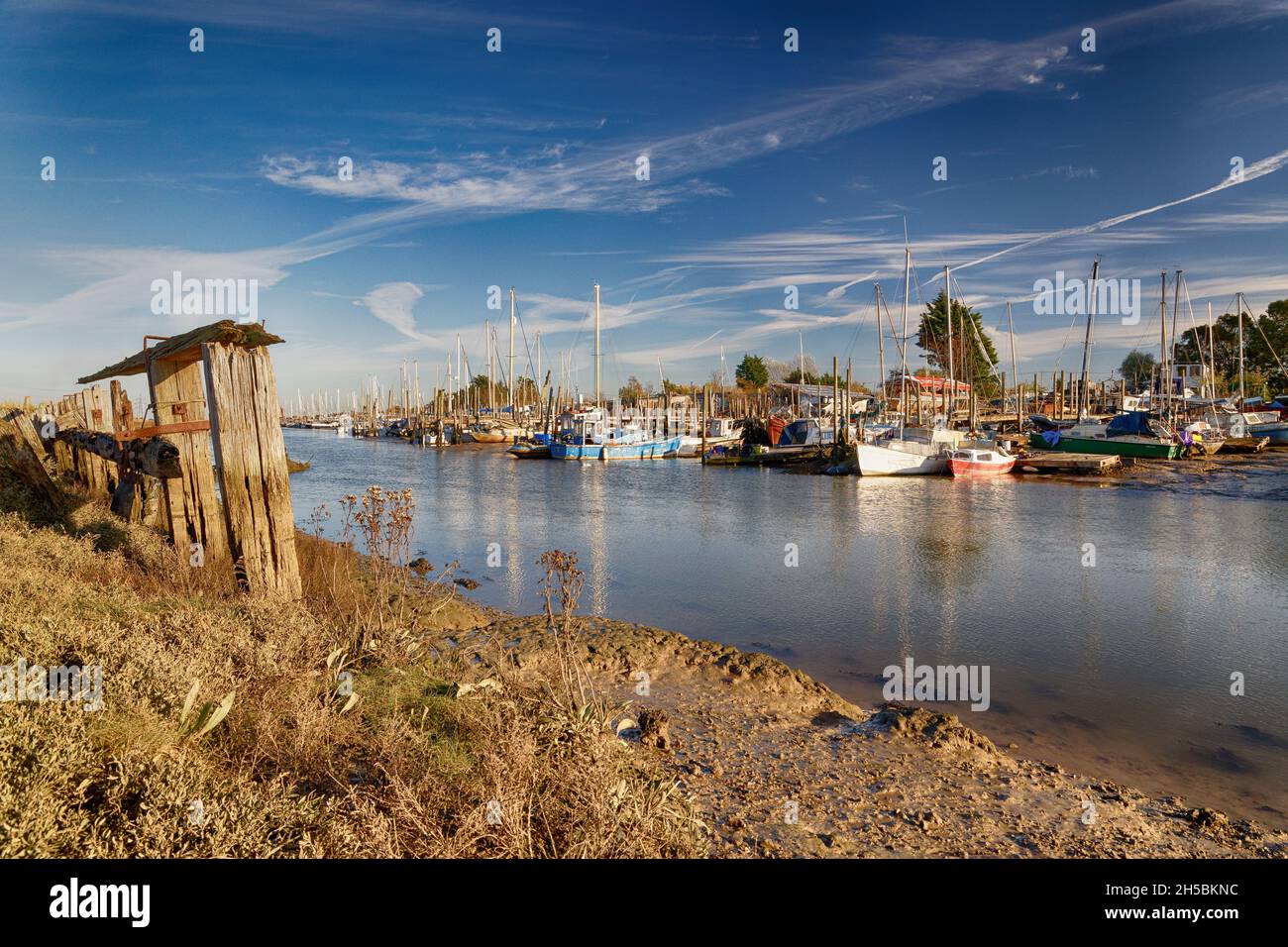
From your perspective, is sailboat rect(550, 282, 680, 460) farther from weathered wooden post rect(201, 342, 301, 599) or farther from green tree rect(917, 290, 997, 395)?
weathered wooden post rect(201, 342, 301, 599)

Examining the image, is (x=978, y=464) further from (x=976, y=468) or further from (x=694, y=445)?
(x=694, y=445)

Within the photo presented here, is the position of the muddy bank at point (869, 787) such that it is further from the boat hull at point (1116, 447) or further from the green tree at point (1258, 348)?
the green tree at point (1258, 348)

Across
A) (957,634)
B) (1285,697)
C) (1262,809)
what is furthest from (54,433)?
(1285,697)

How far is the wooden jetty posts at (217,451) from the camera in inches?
281

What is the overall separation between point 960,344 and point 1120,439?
4596 cm

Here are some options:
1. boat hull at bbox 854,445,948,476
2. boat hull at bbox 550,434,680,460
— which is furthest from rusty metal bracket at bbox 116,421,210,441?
boat hull at bbox 550,434,680,460

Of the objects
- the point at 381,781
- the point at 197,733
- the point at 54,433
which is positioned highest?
the point at 54,433

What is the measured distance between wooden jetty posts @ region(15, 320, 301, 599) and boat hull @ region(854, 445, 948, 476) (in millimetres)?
40121

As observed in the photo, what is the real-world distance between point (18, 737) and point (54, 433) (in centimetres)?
1588

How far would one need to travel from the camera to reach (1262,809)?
→ 651 cm

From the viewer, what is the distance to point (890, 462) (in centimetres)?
4469
